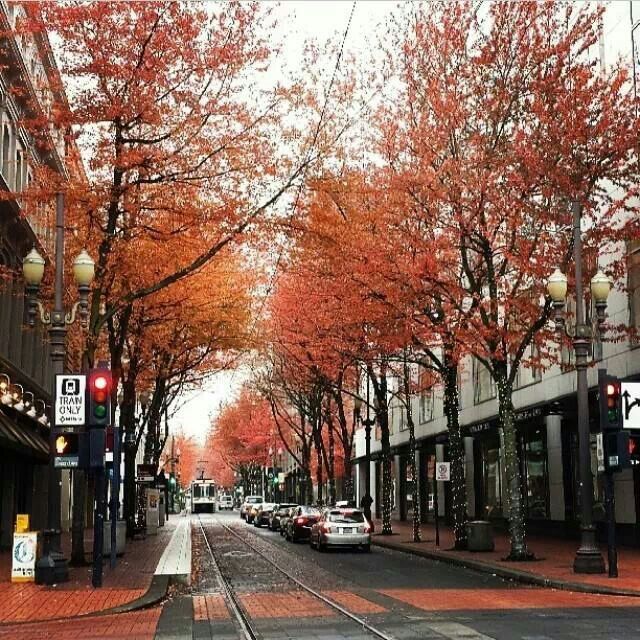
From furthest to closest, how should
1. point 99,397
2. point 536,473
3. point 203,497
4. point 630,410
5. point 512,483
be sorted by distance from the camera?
1. point 203,497
2. point 536,473
3. point 512,483
4. point 630,410
5. point 99,397

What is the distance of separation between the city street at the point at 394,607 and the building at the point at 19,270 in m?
9.44

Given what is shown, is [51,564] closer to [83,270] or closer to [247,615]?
[83,270]

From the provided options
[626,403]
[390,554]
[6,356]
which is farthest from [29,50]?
[626,403]

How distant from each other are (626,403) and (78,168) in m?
14.5

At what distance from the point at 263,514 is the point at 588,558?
40.5 m

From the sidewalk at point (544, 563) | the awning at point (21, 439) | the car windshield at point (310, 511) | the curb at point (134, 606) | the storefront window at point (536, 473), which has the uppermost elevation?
the awning at point (21, 439)

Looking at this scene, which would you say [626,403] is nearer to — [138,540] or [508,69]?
[508,69]

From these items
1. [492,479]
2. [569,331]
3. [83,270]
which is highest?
[569,331]

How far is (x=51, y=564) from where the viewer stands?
18.3m

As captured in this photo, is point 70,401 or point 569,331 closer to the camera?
point 70,401

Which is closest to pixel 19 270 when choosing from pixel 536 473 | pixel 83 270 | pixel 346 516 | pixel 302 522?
pixel 83 270

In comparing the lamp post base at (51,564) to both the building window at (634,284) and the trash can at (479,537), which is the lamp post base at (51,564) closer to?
the trash can at (479,537)

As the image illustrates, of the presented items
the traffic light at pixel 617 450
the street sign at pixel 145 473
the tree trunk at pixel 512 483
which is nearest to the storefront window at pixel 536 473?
the tree trunk at pixel 512 483

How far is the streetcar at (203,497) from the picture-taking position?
3819 inches
